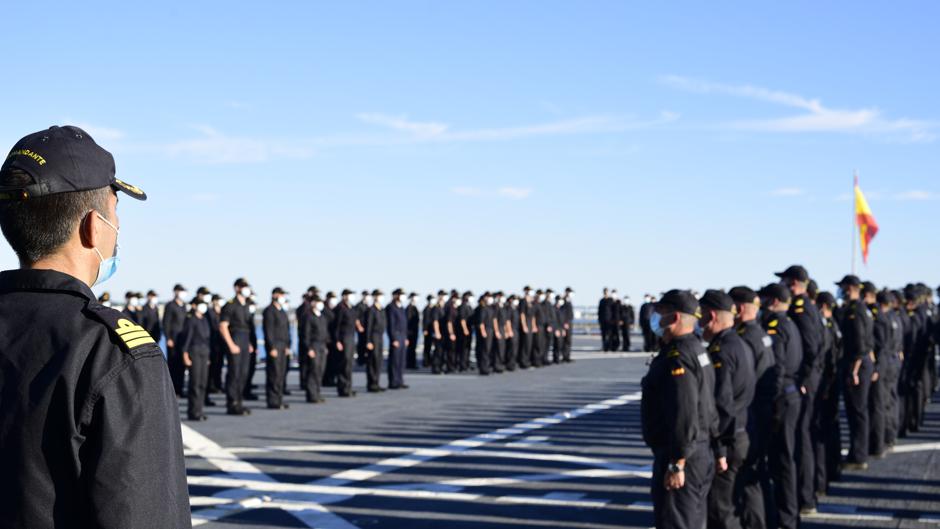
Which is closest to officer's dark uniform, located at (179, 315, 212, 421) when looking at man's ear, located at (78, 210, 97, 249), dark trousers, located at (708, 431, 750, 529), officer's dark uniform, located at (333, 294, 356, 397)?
officer's dark uniform, located at (333, 294, 356, 397)

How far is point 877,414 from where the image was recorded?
12.4 meters

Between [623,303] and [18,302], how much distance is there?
123 ft

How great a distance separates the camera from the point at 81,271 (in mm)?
2332

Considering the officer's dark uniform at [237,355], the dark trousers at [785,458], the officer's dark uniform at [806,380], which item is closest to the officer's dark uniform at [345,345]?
the officer's dark uniform at [237,355]

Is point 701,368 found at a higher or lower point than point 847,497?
higher

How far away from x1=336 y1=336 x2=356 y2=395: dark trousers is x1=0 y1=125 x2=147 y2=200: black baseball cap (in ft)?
60.9

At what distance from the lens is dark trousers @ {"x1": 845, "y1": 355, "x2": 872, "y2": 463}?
11.7 meters

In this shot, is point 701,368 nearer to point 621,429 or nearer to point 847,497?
point 847,497

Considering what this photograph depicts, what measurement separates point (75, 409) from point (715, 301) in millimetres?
6405

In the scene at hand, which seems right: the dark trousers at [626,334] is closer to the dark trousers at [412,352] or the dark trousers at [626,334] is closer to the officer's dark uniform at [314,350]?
the dark trousers at [412,352]

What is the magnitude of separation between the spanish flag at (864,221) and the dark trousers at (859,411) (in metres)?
18.5

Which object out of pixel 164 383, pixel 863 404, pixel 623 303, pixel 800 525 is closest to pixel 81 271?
pixel 164 383

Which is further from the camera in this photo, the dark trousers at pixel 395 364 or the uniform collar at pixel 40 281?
the dark trousers at pixel 395 364

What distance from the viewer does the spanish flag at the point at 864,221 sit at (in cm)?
2944
